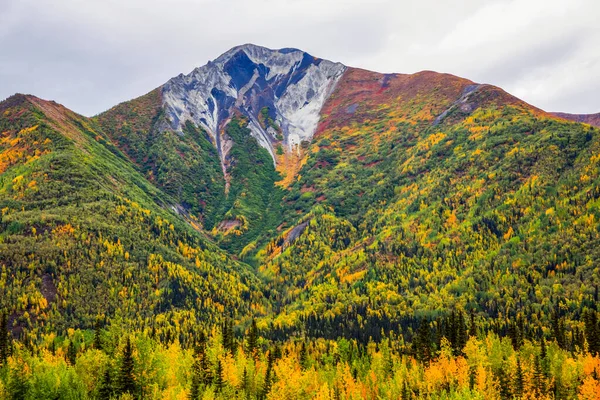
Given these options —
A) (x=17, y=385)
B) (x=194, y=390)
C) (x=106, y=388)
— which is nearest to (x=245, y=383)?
(x=194, y=390)

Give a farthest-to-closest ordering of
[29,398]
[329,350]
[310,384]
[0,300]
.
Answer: [0,300] < [329,350] < [310,384] < [29,398]

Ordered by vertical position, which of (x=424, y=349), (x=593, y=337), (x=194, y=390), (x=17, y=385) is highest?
(x=17, y=385)

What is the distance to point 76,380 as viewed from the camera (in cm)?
9425

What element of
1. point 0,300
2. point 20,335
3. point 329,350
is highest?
point 0,300

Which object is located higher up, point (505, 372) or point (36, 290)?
point (36, 290)

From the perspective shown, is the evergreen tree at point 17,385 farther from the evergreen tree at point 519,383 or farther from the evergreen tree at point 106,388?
the evergreen tree at point 519,383

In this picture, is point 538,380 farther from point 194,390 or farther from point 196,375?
point 196,375

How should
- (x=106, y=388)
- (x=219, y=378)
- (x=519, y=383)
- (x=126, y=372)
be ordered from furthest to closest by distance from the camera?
(x=219, y=378) < (x=519, y=383) < (x=106, y=388) < (x=126, y=372)

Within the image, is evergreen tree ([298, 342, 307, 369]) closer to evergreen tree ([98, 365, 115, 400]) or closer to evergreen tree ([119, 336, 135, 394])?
evergreen tree ([119, 336, 135, 394])

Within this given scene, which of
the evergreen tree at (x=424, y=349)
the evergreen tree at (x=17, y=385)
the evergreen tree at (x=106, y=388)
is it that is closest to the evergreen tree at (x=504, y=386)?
the evergreen tree at (x=424, y=349)

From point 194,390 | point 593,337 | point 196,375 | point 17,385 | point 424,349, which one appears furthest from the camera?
point 593,337

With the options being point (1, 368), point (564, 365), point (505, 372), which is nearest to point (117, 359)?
point (1, 368)

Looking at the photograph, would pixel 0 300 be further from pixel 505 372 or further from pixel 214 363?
pixel 505 372

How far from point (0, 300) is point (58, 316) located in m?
23.1
